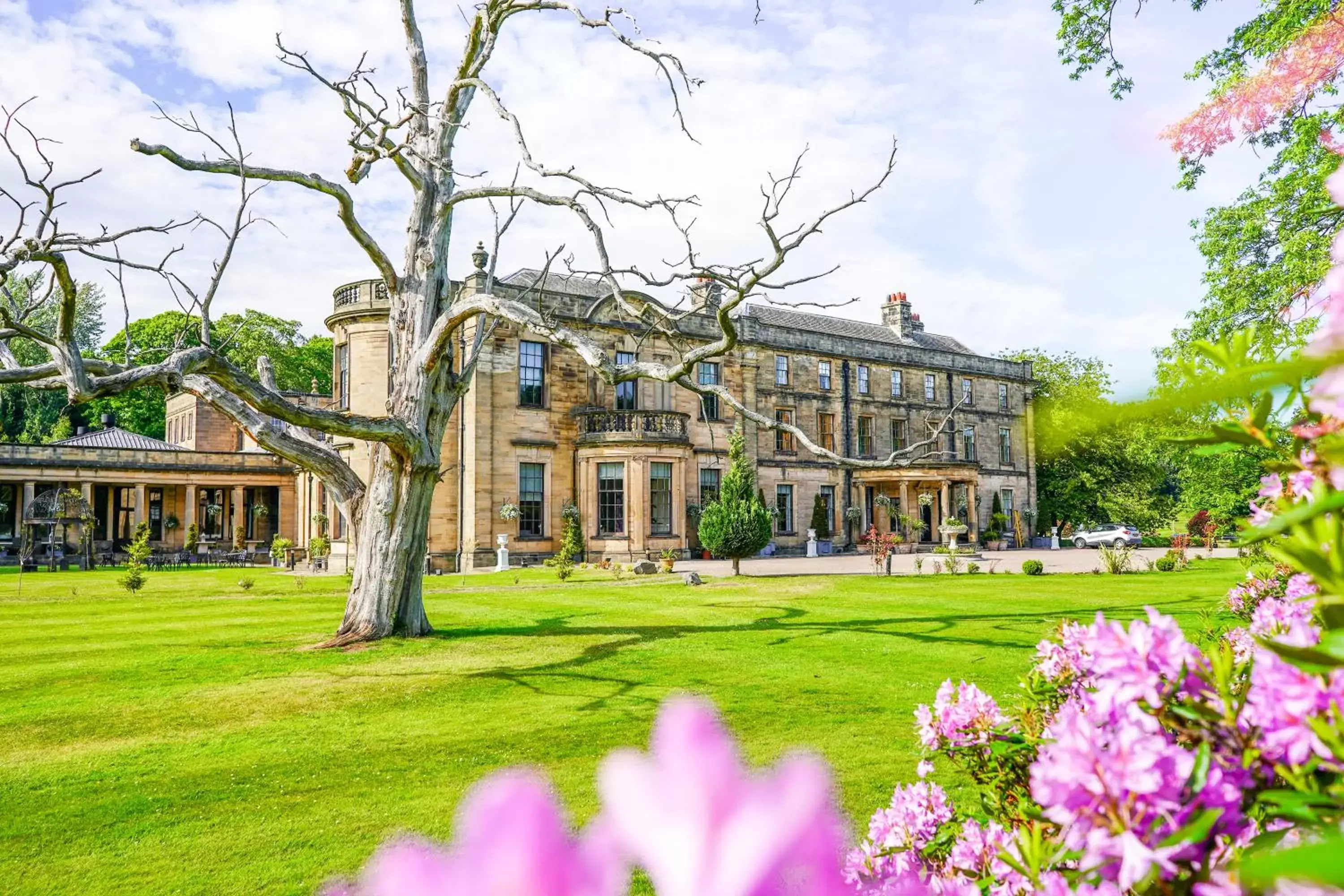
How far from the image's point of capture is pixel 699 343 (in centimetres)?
3241

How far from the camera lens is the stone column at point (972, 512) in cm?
3972

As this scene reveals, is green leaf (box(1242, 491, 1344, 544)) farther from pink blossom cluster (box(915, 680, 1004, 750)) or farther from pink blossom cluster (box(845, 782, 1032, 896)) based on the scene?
pink blossom cluster (box(915, 680, 1004, 750))

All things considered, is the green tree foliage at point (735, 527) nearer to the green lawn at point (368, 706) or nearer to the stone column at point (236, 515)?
the green lawn at point (368, 706)

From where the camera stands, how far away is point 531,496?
94.8ft

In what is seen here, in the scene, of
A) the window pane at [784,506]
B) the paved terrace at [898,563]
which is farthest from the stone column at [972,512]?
the window pane at [784,506]

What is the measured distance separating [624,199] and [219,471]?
118ft

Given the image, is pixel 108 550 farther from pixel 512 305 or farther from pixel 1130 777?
pixel 1130 777

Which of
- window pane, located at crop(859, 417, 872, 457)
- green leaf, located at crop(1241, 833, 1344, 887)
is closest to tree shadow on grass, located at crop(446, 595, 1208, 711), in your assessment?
green leaf, located at crop(1241, 833, 1344, 887)

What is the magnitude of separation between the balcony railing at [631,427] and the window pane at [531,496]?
1.90 metres

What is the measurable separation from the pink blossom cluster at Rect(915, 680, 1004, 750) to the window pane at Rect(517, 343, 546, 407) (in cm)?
2763

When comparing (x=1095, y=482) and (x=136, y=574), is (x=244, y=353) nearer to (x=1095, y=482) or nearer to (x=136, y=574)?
(x=136, y=574)

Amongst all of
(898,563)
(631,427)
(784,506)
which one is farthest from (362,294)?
(898,563)

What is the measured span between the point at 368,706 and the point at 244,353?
4282 centimetres

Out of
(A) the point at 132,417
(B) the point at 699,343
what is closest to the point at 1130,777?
(B) the point at 699,343
